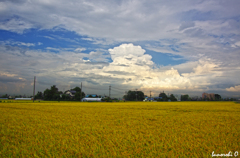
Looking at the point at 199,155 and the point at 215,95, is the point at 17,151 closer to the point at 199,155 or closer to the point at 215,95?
the point at 199,155

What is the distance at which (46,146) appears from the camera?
162 inches

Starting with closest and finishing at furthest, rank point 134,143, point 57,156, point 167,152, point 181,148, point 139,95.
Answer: point 57,156
point 167,152
point 181,148
point 134,143
point 139,95

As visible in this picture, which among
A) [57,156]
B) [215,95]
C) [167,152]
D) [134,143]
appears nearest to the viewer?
[57,156]

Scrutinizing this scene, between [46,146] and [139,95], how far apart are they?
132271 millimetres

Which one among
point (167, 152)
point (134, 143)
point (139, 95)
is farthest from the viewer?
point (139, 95)

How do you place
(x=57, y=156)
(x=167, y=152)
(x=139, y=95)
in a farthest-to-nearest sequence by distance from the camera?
(x=139, y=95), (x=167, y=152), (x=57, y=156)

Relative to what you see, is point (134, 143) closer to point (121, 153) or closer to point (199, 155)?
point (121, 153)

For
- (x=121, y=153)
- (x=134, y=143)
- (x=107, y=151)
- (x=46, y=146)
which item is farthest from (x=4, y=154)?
(x=134, y=143)

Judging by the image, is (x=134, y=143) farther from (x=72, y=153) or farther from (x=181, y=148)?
(x=72, y=153)

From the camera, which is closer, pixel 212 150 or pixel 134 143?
pixel 212 150

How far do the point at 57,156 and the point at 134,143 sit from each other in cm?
A: 197

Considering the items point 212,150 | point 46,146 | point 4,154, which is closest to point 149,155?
point 212,150

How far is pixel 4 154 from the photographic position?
3.59 m

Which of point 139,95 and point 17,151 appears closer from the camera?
point 17,151
